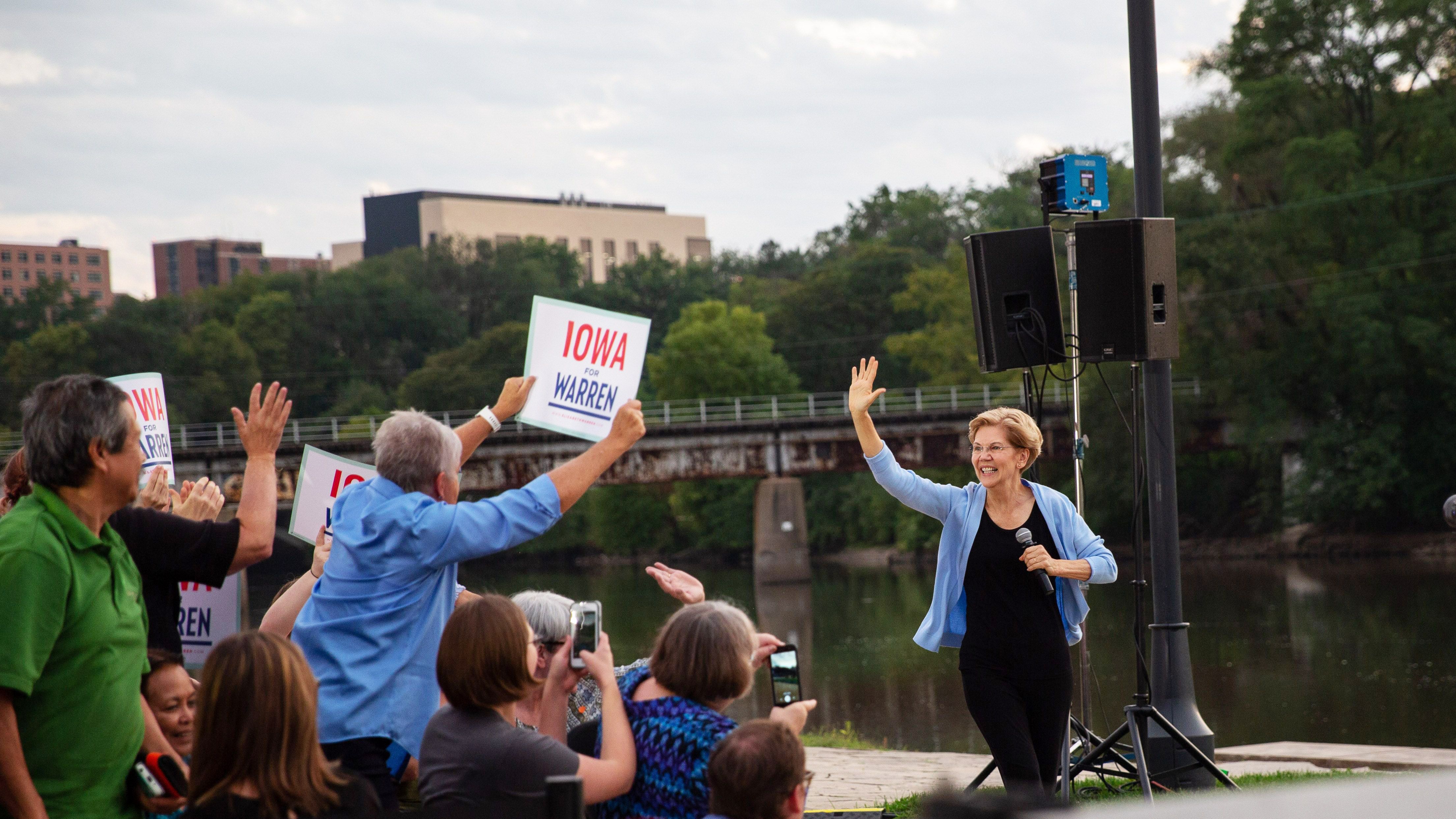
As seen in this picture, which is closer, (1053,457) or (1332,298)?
(1332,298)

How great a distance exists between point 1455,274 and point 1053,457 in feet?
42.9

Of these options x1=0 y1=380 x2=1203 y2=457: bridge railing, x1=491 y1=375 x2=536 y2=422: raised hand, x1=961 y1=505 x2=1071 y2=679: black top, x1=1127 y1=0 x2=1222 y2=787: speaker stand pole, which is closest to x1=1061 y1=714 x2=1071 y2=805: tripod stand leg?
x1=961 y1=505 x2=1071 y2=679: black top

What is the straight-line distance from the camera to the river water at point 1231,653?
15.8 metres

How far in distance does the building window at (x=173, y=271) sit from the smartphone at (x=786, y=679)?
436ft

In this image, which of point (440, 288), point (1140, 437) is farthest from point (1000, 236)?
point (440, 288)

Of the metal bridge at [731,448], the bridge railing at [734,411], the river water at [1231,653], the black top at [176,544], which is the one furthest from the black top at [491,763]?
the metal bridge at [731,448]

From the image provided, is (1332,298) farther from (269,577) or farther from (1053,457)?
(269,577)

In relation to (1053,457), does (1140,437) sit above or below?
above

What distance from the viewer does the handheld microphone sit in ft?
16.9

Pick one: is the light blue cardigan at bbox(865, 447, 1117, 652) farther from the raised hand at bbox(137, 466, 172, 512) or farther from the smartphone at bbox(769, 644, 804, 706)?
the raised hand at bbox(137, 466, 172, 512)

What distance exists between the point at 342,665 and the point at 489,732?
2.53 feet

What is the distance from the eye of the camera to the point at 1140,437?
22.6ft

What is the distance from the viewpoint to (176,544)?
371 cm

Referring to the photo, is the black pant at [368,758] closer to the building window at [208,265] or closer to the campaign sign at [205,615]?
the campaign sign at [205,615]
